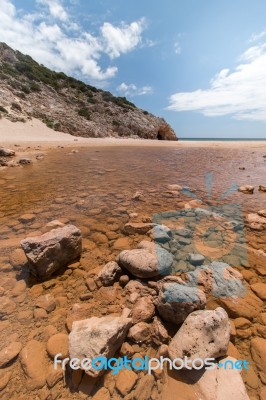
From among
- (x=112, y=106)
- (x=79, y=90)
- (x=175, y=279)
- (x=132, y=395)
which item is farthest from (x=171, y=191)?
(x=79, y=90)

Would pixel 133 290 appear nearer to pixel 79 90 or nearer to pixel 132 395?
pixel 132 395

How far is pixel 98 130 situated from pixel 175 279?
32.1 metres

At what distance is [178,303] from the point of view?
74.3 inches

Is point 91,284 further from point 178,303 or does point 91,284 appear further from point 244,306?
point 244,306

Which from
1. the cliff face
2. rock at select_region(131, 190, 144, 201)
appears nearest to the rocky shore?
rock at select_region(131, 190, 144, 201)

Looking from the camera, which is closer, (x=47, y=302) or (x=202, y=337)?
(x=202, y=337)

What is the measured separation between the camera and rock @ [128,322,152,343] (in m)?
1.77

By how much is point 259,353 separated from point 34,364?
1864mm

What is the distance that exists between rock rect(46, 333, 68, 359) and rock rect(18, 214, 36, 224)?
2.64m

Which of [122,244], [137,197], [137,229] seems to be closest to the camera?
[122,244]

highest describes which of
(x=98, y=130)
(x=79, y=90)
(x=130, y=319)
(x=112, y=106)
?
(x=79, y=90)

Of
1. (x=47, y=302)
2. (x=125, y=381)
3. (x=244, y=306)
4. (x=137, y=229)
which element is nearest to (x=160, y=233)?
(x=137, y=229)

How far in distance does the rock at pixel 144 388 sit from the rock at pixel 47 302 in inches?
43.7

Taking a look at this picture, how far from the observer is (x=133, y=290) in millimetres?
2305
